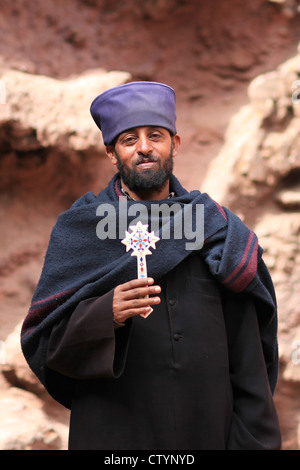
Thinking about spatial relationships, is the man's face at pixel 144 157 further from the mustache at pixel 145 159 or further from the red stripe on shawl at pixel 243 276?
the red stripe on shawl at pixel 243 276

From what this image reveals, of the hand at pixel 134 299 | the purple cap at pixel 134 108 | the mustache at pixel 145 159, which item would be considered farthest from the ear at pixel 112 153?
the hand at pixel 134 299

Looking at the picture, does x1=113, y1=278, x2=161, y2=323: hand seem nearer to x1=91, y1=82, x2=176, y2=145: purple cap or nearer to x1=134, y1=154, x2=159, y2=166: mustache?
x1=134, y1=154, x2=159, y2=166: mustache

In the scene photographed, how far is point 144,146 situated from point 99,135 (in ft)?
5.99

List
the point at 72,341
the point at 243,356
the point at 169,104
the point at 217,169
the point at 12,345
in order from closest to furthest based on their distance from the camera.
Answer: the point at 72,341 → the point at 243,356 → the point at 169,104 → the point at 12,345 → the point at 217,169

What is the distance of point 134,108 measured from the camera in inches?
96.5

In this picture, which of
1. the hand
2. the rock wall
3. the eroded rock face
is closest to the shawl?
the hand

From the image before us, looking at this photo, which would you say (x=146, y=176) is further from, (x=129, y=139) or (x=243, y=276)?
(x=243, y=276)

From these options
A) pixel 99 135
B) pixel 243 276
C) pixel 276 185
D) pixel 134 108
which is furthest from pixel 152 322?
pixel 276 185

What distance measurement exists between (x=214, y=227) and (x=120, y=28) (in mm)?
3001

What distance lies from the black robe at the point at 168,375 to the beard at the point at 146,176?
32cm

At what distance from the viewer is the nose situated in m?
2.39

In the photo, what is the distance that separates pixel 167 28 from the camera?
498cm

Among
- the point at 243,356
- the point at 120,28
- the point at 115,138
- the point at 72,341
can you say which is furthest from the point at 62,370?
the point at 120,28
